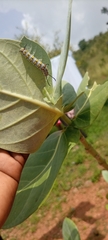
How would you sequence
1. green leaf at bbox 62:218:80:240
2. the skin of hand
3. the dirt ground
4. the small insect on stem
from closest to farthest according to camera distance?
the small insect on stem → the skin of hand → green leaf at bbox 62:218:80:240 → the dirt ground

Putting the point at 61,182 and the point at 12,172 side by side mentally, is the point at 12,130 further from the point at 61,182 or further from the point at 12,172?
the point at 61,182

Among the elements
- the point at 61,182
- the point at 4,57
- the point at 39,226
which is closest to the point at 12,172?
the point at 4,57

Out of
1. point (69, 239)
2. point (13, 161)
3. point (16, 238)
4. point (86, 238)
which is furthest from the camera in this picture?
point (16, 238)

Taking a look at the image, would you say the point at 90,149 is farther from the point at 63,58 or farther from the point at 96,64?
the point at 96,64

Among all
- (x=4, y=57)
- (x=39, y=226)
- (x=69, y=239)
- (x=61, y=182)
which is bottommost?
(x=61, y=182)

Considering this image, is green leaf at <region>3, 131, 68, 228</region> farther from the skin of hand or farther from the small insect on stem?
the small insect on stem

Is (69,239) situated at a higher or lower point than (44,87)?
lower

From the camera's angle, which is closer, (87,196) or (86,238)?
(86,238)

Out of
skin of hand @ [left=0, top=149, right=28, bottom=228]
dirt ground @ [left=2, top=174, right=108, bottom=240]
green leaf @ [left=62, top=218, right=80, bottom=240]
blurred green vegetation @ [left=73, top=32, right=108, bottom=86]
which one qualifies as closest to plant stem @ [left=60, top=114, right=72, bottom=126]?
skin of hand @ [left=0, top=149, right=28, bottom=228]
